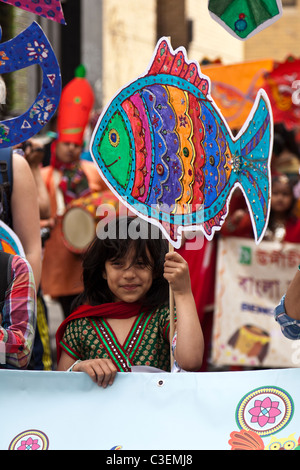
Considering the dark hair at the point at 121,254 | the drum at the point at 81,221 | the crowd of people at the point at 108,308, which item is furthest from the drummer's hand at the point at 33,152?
the dark hair at the point at 121,254

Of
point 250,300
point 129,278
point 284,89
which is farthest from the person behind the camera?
point 284,89

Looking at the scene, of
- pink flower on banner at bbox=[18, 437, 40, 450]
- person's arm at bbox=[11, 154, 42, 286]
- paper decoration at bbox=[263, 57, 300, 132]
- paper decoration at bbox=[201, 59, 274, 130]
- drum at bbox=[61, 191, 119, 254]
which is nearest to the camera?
pink flower on banner at bbox=[18, 437, 40, 450]

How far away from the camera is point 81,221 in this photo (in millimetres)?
4676

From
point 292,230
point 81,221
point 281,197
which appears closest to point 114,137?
point 81,221

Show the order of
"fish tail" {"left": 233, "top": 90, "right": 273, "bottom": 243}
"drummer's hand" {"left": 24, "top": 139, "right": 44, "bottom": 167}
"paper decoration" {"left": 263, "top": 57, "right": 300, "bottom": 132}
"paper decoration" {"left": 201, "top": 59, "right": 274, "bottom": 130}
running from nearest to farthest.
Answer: "fish tail" {"left": 233, "top": 90, "right": 273, "bottom": 243}
"drummer's hand" {"left": 24, "top": 139, "right": 44, "bottom": 167}
"paper decoration" {"left": 201, "top": 59, "right": 274, "bottom": 130}
"paper decoration" {"left": 263, "top": 57, "right": 300, "bottom": 132}

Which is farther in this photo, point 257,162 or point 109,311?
point 257,162

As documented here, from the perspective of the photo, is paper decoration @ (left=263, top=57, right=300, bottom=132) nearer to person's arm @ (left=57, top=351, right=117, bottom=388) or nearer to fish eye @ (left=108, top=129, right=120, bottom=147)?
fish eye @ (left=108, top=129, right=120, bottom=147)

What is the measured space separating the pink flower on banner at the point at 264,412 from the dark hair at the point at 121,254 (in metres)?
0.55

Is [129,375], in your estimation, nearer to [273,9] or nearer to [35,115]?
[35,115]

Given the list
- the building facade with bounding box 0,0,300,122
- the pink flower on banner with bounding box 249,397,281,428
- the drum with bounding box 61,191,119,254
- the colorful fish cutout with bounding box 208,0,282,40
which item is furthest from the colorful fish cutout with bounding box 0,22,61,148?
the building facade with bounding box 0,0,300,122

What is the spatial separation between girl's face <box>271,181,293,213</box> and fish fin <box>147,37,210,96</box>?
292 cm

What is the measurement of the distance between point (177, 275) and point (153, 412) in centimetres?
39

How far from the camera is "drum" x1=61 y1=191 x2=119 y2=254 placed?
4.59 m

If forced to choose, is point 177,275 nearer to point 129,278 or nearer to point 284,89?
point 129,278
